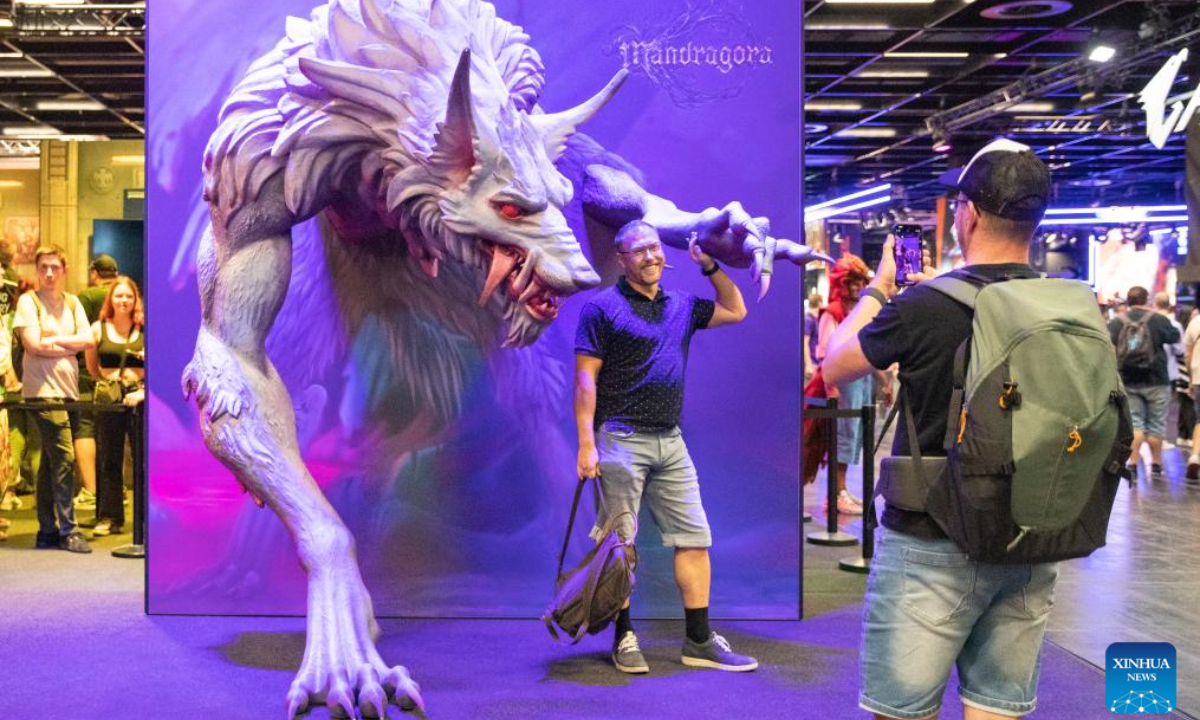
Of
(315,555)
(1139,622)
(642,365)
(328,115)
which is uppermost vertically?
(328,115)

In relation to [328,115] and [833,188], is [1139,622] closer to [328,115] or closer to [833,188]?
[328,115]

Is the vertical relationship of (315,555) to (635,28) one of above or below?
below

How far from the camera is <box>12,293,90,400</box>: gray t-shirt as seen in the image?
745 centimetres

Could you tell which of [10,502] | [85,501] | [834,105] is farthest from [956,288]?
[834,105]

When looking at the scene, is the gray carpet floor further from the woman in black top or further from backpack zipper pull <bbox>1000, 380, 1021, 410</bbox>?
backpack zipper pull <bbox>1000, 380, 1021, 410</bbox>

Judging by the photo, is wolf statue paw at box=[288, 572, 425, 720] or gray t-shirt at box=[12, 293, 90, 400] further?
gray t-shirt at box=[12, 293, 90, 400]

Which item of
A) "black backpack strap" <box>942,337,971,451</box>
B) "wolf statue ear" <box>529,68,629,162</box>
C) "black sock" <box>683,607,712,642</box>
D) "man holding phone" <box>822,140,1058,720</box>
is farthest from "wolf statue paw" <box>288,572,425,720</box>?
"black backpack strap" <box>942,337,971,451</box>

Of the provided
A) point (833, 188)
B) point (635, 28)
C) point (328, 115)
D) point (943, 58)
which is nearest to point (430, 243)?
point (328, 115)

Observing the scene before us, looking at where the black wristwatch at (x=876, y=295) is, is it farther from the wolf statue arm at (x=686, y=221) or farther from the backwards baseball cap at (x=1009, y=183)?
the wolf statue arm at (x=686, y=221)

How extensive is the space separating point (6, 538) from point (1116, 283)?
796 inches

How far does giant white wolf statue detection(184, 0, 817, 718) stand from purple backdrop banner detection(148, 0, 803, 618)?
65 centimetres

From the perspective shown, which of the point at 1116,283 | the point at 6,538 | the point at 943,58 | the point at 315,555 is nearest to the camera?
the point at 315,555

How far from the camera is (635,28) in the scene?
209 inches

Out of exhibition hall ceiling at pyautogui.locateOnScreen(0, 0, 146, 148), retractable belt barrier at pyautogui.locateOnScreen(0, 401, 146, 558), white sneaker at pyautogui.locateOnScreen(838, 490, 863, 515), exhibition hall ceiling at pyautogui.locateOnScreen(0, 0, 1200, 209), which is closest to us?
retractable belt barrier at pyautogui.locateOnScreen(0, 401, 146, 558)
